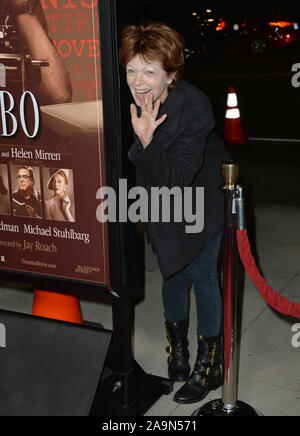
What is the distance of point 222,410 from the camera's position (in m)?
2.95

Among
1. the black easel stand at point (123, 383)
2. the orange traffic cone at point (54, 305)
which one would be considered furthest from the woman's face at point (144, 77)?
the orange traffic cone at point (54, 305)

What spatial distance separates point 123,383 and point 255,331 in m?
1.18

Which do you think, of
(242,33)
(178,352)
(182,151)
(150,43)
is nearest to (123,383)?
(178,352)

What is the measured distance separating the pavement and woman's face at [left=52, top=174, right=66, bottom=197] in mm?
1157

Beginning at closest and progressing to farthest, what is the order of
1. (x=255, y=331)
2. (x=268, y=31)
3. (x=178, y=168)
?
(x=178, y=168) → (x=255, y=331) → (x=268, y=31)

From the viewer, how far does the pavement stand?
322 cm

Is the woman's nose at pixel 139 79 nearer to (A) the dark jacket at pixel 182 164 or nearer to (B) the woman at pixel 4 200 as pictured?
(A) the dark jacket at pixel 182 164

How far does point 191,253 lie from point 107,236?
41cm

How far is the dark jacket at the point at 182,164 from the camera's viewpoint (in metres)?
2.67

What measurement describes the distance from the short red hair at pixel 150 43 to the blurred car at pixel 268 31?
23123 millimetres

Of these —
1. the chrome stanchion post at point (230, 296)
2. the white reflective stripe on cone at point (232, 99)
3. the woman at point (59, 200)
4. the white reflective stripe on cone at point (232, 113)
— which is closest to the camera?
the chrome stanchion post at point (230, 296)

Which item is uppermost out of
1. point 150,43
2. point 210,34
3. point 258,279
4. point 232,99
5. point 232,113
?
point 210,34

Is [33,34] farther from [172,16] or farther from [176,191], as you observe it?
[172,16]

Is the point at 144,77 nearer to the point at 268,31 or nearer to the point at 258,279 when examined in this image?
the point at 258,279
